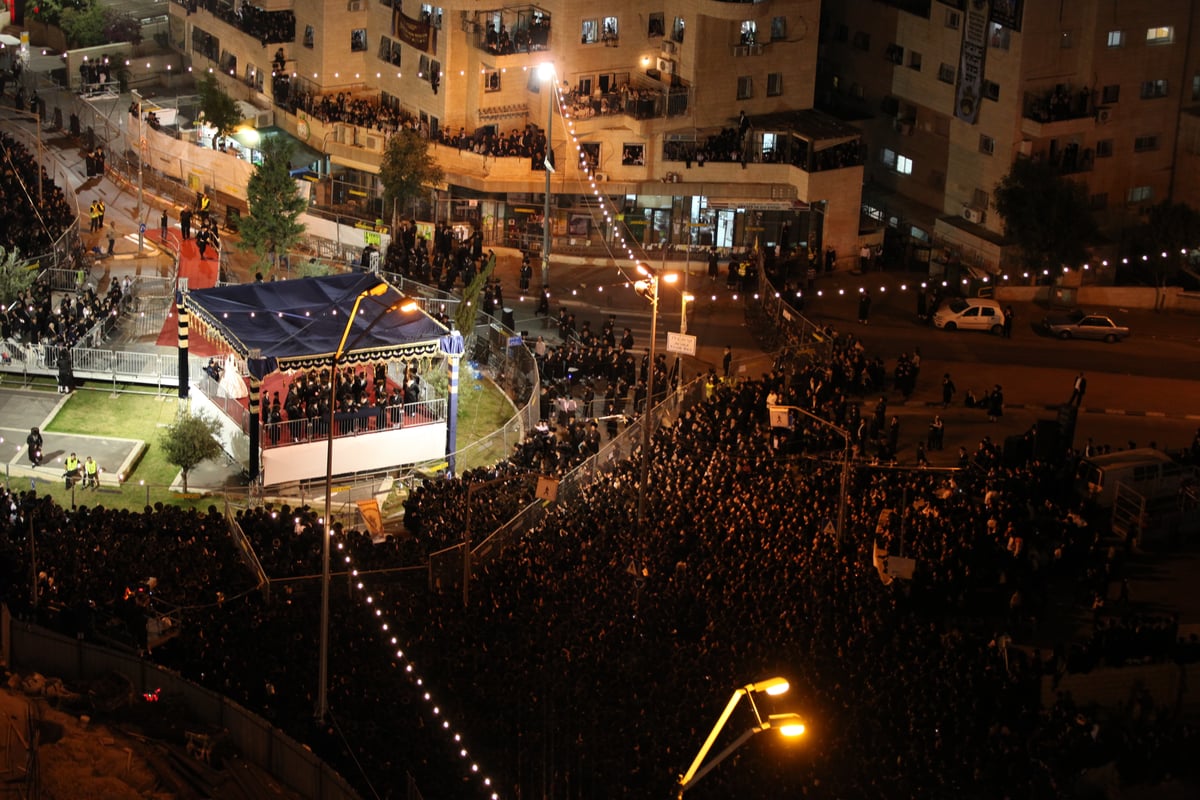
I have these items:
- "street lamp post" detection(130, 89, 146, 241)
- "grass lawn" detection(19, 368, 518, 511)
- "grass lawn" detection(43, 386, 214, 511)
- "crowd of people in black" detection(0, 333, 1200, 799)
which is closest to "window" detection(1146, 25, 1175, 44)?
"crowd of people in black" detection(0, 333, 1200, 799)

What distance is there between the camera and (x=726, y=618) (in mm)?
26141

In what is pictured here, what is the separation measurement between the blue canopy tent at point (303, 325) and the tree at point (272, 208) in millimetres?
9162

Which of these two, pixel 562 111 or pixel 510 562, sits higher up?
pixel 562 111

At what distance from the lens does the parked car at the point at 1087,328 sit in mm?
46250

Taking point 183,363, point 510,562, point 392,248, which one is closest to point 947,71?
point 392,248

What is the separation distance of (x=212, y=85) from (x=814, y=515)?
33602 mm

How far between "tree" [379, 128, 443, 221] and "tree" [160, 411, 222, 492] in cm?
1739

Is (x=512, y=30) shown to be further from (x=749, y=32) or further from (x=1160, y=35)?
(x=1160, y=35)

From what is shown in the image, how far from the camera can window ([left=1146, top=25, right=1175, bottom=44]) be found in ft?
167

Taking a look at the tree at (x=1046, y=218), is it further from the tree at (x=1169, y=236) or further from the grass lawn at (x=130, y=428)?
the grass lawn at (x=130, y=428)

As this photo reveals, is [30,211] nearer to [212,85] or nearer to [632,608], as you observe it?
[212,85]

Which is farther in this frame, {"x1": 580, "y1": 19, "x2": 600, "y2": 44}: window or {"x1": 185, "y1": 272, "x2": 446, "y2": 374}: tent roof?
{"x1": 580, "y1": 19, "x2": 600, "y2": 44}: window

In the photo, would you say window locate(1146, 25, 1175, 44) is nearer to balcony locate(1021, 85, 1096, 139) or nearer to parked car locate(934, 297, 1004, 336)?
balcony locate(1021, 85, 1096, 139)

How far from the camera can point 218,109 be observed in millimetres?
55469
